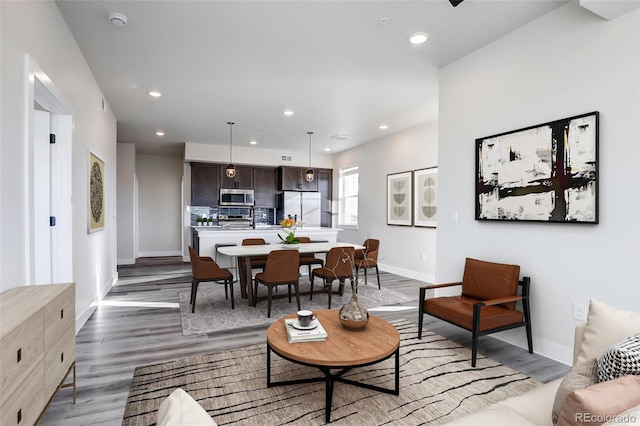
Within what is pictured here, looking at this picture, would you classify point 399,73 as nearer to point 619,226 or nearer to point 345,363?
point 619,226

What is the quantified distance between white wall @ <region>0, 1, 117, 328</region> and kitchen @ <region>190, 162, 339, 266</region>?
3023 millimetres

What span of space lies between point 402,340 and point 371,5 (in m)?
2.93

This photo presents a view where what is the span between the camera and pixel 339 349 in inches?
79.2

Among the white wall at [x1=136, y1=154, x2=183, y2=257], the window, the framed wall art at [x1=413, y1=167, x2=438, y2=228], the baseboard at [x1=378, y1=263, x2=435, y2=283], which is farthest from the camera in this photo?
the white wall at [x1=136, y1=154, x2=183, y2=257]

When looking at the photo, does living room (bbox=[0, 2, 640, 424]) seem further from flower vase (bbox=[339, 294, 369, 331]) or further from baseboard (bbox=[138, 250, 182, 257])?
baseboard (bbox=[138, 250, 182, 257])

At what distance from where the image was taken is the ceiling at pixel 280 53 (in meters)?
2.63

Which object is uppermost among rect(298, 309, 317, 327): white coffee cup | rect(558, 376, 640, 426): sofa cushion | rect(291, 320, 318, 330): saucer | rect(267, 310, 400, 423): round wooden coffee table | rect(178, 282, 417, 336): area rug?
rect(558, 376, 640, 426): sofa cushion

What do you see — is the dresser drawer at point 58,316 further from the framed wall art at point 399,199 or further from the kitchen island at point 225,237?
the framed wall art at point 399,199

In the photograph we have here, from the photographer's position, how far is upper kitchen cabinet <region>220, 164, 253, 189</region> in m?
7.93

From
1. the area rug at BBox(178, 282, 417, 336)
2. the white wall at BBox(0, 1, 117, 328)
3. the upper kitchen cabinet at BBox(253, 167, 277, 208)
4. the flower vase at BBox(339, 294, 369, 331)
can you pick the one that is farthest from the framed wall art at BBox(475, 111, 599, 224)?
the upper kitchen cabinet at BBox(253, 167, 277, 208)

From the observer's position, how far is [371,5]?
2564mm

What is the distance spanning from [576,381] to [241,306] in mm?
3659

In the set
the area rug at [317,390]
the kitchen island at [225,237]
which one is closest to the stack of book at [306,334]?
the area rug at [317,390]

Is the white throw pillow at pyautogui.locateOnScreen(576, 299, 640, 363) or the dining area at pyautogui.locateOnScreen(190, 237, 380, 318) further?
the dining area at pyautogui.locateOnScreen(190, 237, 380, 318)
